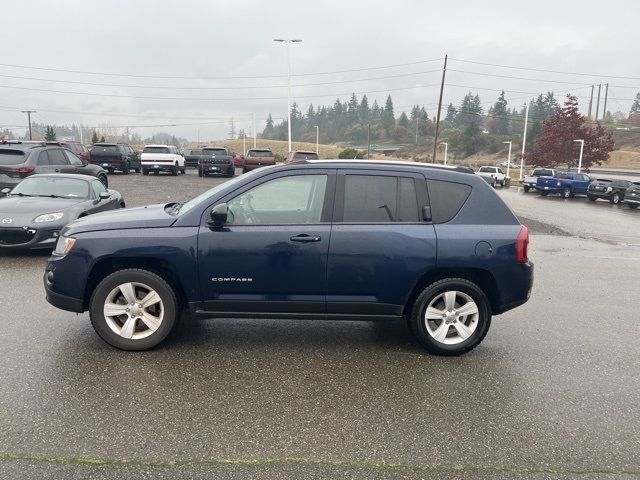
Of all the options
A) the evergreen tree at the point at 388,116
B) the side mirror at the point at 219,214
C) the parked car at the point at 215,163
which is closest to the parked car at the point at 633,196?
the parked car at the point at 215,163

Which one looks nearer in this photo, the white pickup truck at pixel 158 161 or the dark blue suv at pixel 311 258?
the dark blue suv at pixel 311 258

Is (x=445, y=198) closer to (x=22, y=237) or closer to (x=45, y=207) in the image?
(x=22, y=237)

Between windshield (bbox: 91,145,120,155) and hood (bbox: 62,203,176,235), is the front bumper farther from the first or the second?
windshield (bbox: 91,145,120,155)

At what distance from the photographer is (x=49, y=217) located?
8375mm

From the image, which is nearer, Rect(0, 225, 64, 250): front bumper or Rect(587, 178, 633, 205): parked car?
Rect(0, 225, 64, 250): front bumper

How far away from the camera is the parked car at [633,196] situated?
2505 centimetres

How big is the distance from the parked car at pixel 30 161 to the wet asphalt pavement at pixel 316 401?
819 cm

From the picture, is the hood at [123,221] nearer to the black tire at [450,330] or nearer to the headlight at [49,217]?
the black tire at [450,330]

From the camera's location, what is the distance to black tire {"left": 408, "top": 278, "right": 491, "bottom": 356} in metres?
4.63

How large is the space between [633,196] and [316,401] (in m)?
26.6

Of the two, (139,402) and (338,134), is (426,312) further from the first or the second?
(338,134)

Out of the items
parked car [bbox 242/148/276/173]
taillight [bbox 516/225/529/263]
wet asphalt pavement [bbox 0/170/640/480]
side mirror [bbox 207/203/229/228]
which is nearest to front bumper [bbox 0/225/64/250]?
wet asphalt pavement [bbox 0/170/640/480]

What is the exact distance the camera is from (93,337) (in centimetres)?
495

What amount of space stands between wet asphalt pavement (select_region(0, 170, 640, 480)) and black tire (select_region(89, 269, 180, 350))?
0.14 m
